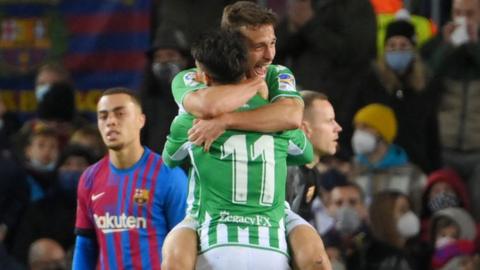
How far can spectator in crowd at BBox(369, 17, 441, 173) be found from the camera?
14.5 meters

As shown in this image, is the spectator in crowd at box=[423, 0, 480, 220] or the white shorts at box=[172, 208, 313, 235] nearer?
the white shorts at box=[172, 208, 313, 235]

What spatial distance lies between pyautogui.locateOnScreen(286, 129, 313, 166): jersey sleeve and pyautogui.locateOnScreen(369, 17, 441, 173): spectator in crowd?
495 cm

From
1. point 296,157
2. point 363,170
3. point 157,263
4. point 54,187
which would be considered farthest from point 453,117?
point 296,157

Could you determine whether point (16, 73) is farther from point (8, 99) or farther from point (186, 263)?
point (186, 263)

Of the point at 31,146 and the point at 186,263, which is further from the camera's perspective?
the point at 31,146

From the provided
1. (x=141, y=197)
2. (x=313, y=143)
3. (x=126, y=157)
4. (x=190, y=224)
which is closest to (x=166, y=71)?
(x=126, y=157)

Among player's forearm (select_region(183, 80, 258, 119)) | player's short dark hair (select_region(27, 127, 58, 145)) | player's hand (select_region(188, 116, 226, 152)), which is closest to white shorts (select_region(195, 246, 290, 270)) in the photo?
player's hand (select_region(188, 116, 226, 152))

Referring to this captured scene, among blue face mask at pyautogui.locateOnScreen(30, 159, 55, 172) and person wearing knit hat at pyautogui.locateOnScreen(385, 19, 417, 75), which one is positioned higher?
person wearing knit hat at pyautogui.locateOnScreen(385, 19, 417, 75)

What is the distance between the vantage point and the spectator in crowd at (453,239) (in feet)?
44.0

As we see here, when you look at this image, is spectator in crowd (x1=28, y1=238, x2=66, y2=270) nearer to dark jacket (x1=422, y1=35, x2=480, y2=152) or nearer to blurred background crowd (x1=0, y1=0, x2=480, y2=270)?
blurred background crowd (x1=0, y1=0, x2=480, y2=270)

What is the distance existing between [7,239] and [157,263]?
10.1 ft

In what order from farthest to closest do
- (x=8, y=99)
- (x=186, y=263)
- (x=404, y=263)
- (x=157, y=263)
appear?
(x=8, y=99) < (x=404, y=263) < (x=157, y=263) < (x=186, y=263)

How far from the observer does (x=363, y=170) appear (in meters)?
14.3

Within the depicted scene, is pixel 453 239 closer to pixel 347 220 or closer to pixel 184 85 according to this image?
pixel 347 220
